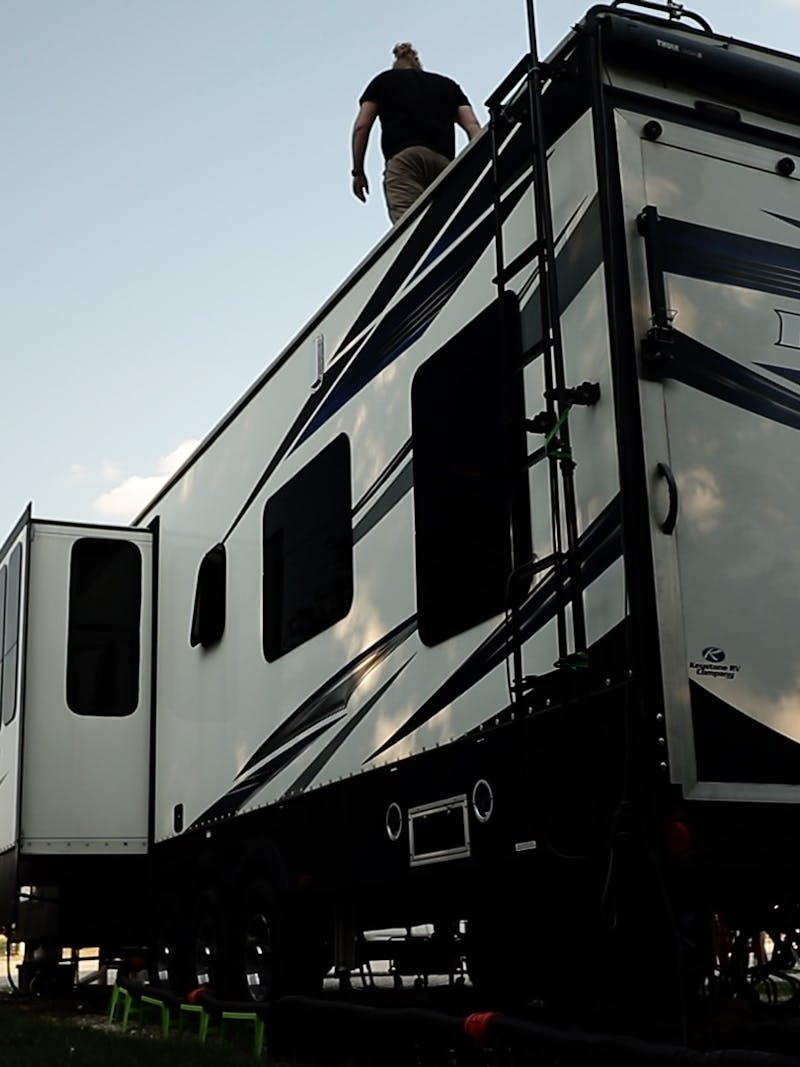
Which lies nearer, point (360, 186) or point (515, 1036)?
Result: point (515, 1036)

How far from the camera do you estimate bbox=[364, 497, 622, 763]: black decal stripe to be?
4699 mm

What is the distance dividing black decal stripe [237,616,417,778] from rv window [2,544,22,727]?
2932 millimetres

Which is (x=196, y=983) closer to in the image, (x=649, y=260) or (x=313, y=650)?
(x=313, y=650)

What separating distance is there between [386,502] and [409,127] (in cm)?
292

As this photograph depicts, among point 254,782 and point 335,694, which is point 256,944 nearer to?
point 254,782

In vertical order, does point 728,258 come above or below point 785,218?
below

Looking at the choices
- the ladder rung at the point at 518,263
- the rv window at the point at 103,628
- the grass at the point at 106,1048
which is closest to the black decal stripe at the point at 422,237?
the ladder rung at the point at 518,263

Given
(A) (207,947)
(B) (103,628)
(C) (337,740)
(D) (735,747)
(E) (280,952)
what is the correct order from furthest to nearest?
(B) (103,628) < (A) (207,947) < (E) (280,952) < (C) (337,740) < (D) (735,747)

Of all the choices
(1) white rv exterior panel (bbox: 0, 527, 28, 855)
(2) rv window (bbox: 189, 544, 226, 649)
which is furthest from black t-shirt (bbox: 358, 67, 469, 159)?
(1) white rv exterior panel (bbox: 0, 527, 28, 855)

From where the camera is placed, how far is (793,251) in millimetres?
5238

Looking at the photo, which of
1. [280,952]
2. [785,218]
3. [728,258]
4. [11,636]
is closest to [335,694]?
[280,952]

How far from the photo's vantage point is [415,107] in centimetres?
827

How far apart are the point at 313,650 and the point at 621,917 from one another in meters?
2.70

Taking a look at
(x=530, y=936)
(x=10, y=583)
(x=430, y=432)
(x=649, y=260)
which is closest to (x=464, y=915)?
(x=530, y=936)
